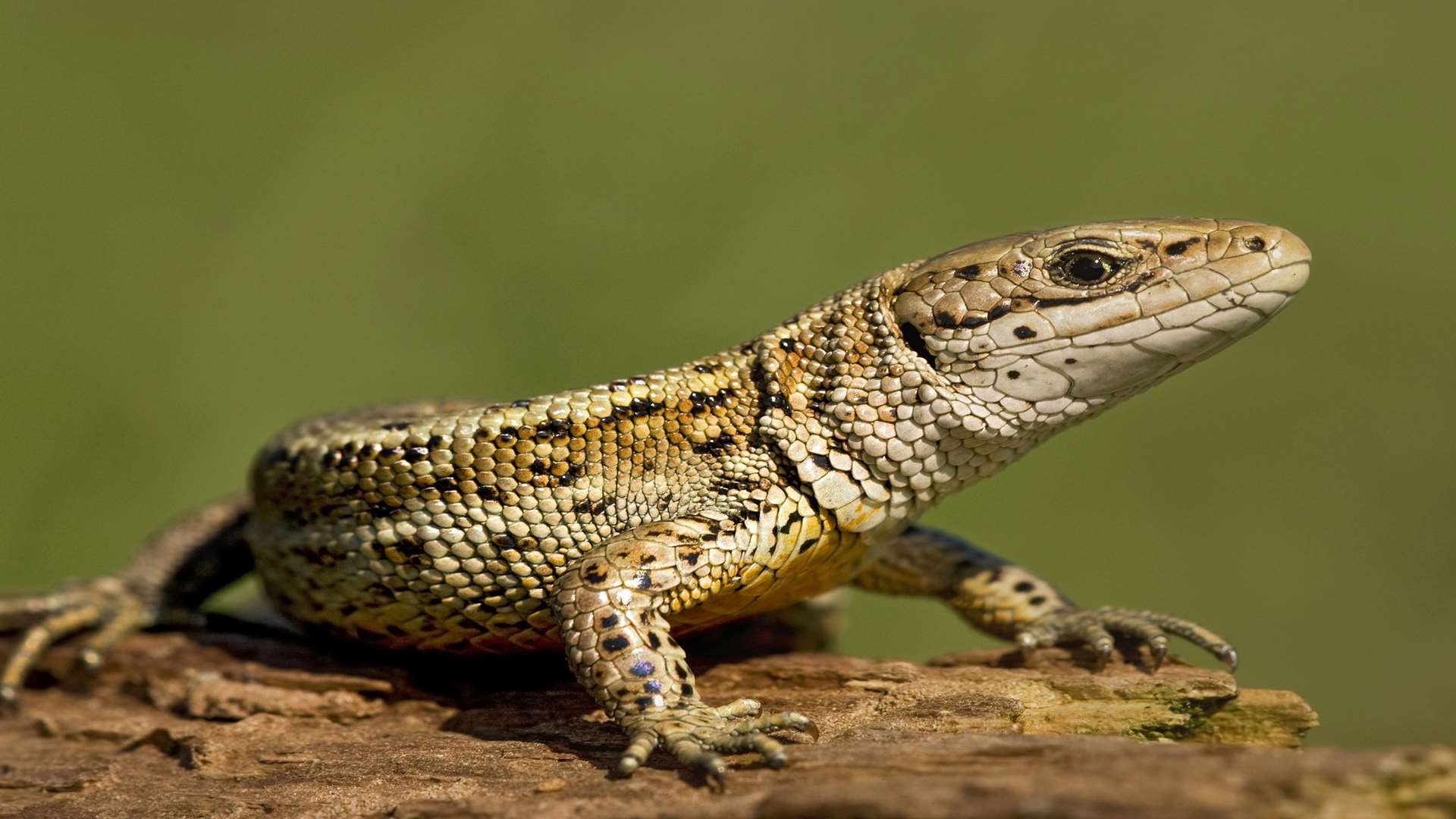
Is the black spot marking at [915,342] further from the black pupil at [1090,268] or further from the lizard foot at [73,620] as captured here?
the lizard foot at [73,620]

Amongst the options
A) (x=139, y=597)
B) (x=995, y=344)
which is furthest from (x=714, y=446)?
(x=139, y=597)

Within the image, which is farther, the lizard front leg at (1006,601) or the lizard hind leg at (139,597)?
the lizard hind leg at (139,597)

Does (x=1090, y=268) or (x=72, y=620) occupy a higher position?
(x=1090, y=268)

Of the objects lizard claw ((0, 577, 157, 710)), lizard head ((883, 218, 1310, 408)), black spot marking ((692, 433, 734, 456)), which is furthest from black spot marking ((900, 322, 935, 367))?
lizard claw ((0, 577, 157, 710))

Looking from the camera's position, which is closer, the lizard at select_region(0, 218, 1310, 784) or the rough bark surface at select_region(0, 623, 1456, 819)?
the rough bark surface at select_region(0, 623, 1456, 819)

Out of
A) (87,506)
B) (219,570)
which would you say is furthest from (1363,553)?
(87,506)

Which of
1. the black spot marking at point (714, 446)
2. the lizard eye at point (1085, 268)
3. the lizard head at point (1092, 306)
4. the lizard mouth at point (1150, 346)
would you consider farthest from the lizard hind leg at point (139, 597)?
the lizard eye at point (1085, 268)

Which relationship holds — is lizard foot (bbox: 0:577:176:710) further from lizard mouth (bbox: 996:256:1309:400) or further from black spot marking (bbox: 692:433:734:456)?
lizard mouth (bbox: 996:256:1309:400)

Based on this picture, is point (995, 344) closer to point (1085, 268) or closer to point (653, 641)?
point (1085, 268)
